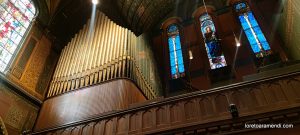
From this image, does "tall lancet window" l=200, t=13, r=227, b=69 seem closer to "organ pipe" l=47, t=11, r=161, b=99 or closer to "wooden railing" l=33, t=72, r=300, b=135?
"organ pipe" l=47, t=11, r=161, b=99

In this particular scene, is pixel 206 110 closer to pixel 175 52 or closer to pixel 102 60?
pixel 102 60

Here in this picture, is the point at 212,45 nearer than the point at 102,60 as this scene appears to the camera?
No

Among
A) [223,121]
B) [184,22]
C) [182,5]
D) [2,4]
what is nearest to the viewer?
[223,121]

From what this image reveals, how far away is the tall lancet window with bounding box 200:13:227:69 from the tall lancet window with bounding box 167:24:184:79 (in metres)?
1.12

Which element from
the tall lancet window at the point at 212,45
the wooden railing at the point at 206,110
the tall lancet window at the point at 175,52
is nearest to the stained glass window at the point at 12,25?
the wooden railing at the point at 206,110

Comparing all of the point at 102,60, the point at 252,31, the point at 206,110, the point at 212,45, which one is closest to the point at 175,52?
the point at 212,45

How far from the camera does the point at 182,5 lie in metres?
11.6

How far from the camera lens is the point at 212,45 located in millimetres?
9016

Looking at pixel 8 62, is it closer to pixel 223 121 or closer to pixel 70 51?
pixel 70 51

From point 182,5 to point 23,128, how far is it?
28.1 ft

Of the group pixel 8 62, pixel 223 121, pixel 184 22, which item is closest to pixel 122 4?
pixel 184 22

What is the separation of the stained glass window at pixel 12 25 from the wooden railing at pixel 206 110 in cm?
342

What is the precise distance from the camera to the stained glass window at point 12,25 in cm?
692

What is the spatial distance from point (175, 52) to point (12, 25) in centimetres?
591
